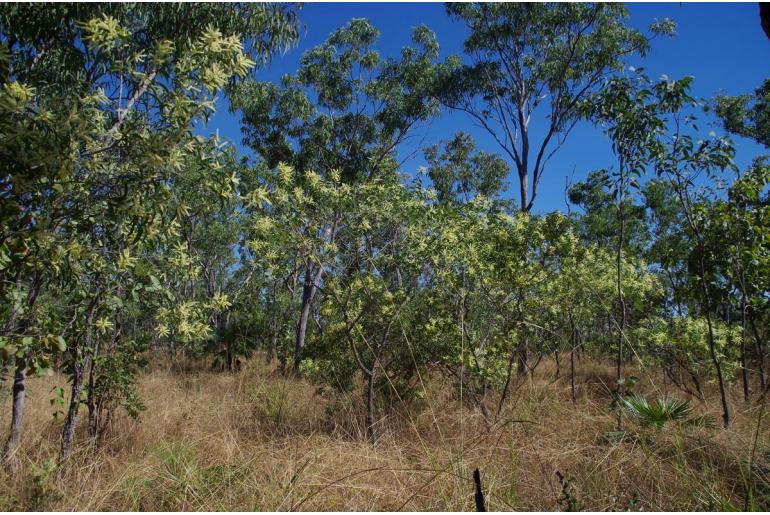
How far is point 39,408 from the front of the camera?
6508 mm

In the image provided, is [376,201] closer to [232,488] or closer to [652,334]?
[232,488]

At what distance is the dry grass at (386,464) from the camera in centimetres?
328

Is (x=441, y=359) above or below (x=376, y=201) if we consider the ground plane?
below

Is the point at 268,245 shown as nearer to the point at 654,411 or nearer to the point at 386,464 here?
the point at 386,464

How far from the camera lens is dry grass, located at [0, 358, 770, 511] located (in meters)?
3.28

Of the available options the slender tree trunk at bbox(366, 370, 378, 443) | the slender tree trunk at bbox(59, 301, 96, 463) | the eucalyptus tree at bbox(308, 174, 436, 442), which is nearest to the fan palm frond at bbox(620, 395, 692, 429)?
the eucalyptus tree at bbox(308, 174, 436, 442)

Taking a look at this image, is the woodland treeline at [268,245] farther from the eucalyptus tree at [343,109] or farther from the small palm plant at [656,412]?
the eucalyptus tree at [343,109]

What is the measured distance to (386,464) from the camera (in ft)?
13.5

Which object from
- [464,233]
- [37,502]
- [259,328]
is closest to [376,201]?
[464,233]

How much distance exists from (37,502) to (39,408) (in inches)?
146

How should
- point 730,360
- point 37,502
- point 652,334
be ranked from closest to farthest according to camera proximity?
1. point 37,502
2. point 652,334
3. point 730,360

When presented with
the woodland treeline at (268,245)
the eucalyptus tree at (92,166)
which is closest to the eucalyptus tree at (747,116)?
the woodland treeline at (268,245)

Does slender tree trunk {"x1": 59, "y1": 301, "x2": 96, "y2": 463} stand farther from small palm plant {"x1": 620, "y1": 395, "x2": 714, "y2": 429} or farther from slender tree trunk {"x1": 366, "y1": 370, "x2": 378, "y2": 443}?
small palm plant {"x1": 620, "y1": 395, "x2": 714, "y2": 429}

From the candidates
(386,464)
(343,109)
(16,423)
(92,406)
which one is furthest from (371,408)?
(343,109)
